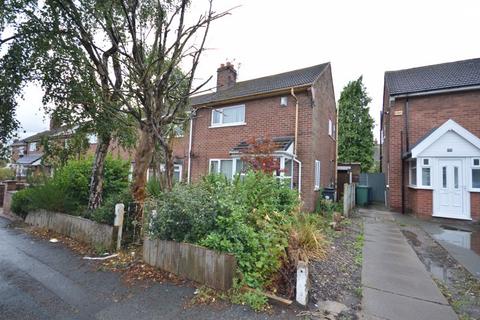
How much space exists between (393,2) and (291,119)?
537cm

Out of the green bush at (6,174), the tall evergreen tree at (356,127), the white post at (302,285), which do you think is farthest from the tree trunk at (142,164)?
the tall evergreen tree at (356,127)

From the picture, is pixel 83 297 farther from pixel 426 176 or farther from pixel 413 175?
pixel 413 175

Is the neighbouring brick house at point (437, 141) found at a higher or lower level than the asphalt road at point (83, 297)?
higher

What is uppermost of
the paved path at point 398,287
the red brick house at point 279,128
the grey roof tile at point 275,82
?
the grey roof tile at point 275,82

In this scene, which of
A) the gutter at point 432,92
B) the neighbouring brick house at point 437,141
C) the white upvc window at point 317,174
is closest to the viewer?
the neighbouring brick house at point 437,141

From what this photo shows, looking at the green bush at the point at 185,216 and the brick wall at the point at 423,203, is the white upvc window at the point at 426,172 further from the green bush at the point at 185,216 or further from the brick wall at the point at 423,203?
the green bush at the point at 185,216

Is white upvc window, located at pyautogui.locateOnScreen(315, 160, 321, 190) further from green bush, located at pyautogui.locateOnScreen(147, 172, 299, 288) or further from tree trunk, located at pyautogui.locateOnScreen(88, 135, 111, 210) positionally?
→ tree trunk, located at pyautogui.locateOnScreen(88, 135, 111, 210)

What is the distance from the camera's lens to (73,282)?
427cm

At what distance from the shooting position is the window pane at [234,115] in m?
13.0

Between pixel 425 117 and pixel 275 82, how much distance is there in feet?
25.6

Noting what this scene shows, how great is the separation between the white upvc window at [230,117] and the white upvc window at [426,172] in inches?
337

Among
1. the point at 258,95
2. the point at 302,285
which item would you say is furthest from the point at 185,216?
the point at 258,95

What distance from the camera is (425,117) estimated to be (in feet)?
40.8

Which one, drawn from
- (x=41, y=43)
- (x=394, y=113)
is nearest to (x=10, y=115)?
(x=41, y=43)
